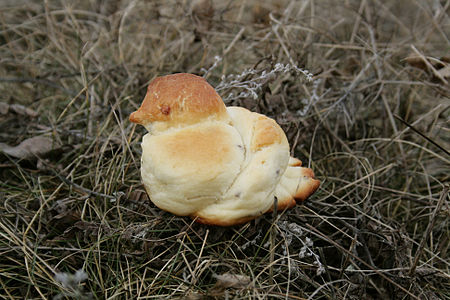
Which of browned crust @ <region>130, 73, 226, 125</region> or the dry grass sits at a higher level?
browned crust @ <region>130, 73, 226, 125</region>

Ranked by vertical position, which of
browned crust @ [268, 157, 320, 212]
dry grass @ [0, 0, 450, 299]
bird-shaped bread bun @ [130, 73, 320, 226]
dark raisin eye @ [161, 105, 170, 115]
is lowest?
dry grass @ [0, 0, 450, 299]

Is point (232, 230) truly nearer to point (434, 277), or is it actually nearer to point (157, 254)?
Answer: point (157, 254)

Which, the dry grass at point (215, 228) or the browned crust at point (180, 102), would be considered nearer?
the browned crust at point (180, 102)

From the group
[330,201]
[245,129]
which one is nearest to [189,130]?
[245,129]

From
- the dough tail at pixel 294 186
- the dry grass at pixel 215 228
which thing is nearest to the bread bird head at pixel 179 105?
the dough tail at pixel 294 186

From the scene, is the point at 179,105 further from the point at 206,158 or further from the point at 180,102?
the point at 206,158

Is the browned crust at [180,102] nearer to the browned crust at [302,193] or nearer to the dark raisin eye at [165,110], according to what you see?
the dark raisin eye at [165,110]

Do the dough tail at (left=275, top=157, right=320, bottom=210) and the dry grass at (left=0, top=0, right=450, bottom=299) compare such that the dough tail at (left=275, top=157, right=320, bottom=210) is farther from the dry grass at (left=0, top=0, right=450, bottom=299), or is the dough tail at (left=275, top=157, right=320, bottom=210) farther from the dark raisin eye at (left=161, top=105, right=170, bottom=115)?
the dark raisin eye at (left=161, top=105, right=170, bottom=115)

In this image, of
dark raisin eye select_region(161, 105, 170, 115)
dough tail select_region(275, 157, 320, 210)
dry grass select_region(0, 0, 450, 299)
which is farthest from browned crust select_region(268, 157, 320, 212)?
dark raisin eye select_region(161, 105, 170, 115)

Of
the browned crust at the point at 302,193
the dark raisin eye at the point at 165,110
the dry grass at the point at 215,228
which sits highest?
the dark raisin eye at the point at 165,110
